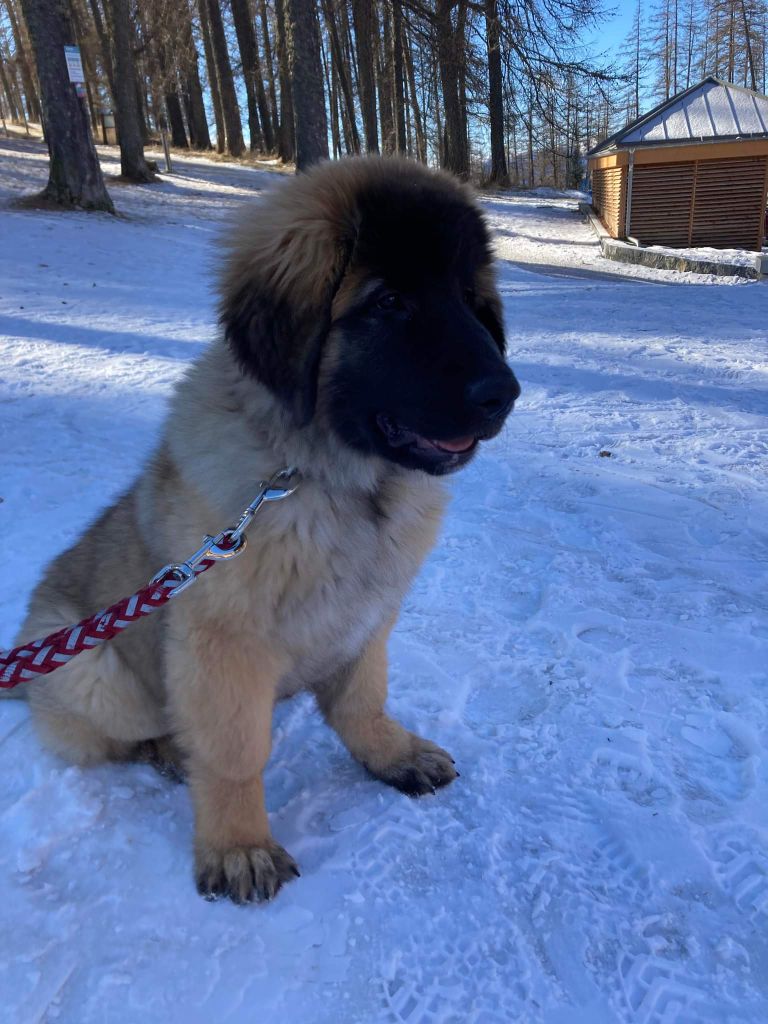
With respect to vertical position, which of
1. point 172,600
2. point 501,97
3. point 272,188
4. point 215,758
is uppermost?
point 501,97

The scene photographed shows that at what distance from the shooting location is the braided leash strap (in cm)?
196

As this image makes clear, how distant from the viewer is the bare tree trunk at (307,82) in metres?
11.7

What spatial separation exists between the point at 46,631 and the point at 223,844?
929 millimetres

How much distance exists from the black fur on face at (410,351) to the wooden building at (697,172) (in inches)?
774

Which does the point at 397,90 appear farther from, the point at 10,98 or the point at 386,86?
the point at 10,98

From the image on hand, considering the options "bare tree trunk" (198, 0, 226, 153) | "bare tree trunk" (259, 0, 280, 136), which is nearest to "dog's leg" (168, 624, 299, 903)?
"bare tree trunk" (259, 0, 280, 136)

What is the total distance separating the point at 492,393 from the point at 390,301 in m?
0.41

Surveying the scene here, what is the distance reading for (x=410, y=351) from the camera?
2.00 metres

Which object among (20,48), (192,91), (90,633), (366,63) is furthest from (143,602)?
(20,48)

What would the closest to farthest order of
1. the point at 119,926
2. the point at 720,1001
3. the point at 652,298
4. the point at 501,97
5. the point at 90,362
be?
the point at 720,1001 → the point at 119,926 → the point at 90,362 → the point at 652,298 → the point at 501,97

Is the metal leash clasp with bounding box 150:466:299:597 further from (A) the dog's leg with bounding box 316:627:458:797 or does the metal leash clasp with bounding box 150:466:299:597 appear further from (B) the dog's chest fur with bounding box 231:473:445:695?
(A) the dog's leg with bounding box 316:627:458:797

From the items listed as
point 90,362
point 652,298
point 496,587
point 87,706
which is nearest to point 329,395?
point 87,706

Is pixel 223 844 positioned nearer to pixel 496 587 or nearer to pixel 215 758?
pixel 215 758

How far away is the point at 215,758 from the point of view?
212cm
